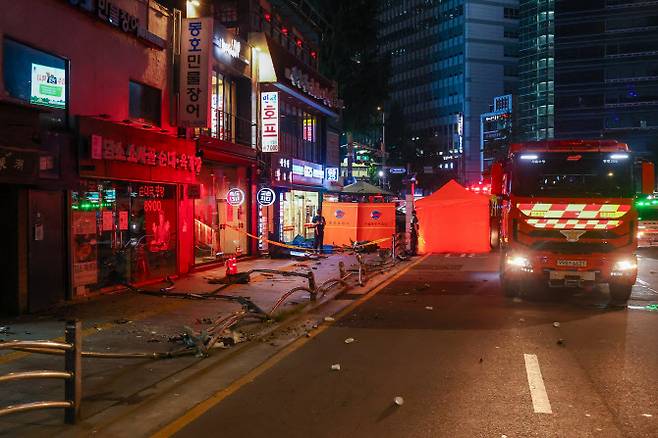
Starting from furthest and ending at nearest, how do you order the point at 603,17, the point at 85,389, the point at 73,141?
the point at 603,17
the point at 73,141
the point at 85,389

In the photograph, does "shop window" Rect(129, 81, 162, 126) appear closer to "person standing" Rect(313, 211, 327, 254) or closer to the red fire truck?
the red fire truck

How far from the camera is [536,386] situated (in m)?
6.93

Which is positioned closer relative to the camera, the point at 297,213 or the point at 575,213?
the point at 575,213

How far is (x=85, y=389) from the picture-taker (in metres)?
6.74

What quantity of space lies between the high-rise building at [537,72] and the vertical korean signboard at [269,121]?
6795cm

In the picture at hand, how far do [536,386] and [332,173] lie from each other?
2693 cm

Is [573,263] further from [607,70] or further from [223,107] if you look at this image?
[607,70]

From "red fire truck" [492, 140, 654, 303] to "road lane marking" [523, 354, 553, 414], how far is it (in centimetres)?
485

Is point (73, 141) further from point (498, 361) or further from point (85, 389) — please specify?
point (498, 361)

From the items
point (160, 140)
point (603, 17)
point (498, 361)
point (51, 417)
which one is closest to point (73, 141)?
point (160, 140)

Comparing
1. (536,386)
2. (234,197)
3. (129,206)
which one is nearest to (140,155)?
(129,206)

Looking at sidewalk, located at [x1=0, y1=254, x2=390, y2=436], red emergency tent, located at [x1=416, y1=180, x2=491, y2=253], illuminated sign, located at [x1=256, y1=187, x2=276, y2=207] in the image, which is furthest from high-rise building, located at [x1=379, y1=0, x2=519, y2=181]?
sidewalk, located at [x1=0, y1=254, x2=390, y2=436]

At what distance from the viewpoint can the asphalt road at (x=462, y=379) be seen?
5699 mm

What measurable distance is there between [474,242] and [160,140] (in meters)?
16.3
